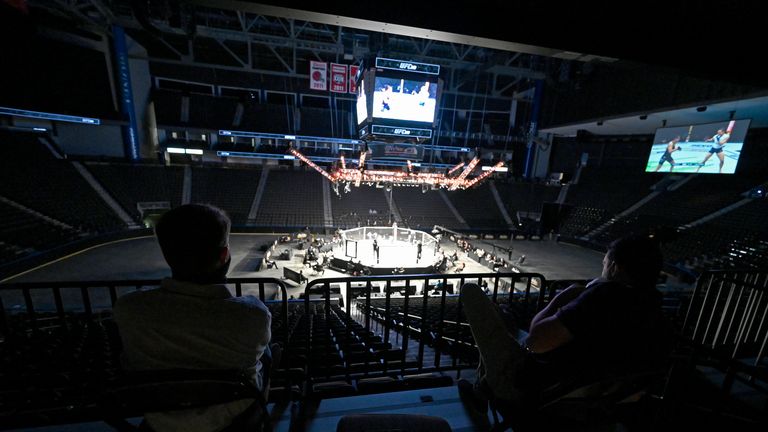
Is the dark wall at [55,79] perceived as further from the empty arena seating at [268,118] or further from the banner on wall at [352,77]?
the banner on wall at [352,77]

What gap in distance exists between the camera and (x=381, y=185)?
21.0 metres

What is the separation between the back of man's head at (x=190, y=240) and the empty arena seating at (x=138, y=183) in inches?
861

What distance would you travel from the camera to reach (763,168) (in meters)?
16.8

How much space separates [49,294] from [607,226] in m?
29.4

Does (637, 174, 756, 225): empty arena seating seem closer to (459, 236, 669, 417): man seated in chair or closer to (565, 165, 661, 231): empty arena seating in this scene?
(565, 165, 661, 231): empty arena seating

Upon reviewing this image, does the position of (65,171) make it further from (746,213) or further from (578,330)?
(746,213)

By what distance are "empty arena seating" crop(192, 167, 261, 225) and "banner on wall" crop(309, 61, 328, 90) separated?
10.9 m

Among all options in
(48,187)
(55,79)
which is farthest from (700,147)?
(55,79)

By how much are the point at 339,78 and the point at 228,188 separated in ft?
43.9

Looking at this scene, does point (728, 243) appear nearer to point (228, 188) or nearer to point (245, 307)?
point (245, 307)

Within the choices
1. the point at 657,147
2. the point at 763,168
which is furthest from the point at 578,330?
the point at 763,168

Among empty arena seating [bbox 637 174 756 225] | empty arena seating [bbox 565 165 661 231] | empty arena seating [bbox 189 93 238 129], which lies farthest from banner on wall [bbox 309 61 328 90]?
empty arena seating [bbox 637 174 756 225]

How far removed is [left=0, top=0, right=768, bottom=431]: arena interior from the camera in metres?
2.51

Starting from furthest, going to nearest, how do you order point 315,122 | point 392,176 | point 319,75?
point 315,122 < point 319,75 < point 392,176
